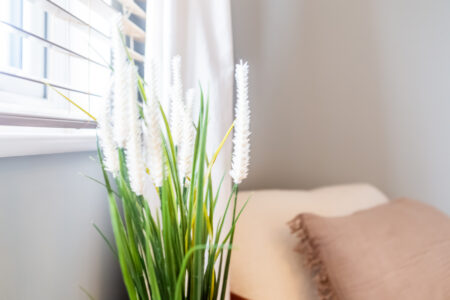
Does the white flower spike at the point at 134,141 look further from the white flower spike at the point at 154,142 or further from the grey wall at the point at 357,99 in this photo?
the grey wall at the point at 357,99

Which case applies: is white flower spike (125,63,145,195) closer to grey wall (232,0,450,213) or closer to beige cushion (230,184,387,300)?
beige cushion (230,184,387,300)

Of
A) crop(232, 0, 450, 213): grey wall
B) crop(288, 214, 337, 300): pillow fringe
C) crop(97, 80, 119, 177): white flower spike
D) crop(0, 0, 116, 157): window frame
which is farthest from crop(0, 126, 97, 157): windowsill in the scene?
crop(232, 0, 450, 213): grey wall

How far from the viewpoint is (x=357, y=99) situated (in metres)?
1.67

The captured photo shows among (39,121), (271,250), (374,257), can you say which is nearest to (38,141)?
(39,121)

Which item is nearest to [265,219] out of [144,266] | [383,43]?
[144,266]

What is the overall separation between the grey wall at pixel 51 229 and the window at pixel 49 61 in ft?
0.23

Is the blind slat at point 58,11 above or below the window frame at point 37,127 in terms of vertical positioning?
above

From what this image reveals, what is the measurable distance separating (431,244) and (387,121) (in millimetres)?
858

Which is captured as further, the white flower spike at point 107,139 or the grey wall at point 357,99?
the grey wall at point 357,99

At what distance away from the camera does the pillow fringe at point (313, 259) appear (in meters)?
0.88

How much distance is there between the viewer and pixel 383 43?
1.67 meters

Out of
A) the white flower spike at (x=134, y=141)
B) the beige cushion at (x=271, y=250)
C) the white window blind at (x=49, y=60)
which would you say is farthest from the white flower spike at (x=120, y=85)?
the beige cushion at (x=271, y=250)

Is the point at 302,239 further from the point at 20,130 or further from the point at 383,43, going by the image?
the point at 383,43

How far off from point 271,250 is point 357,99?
3.37 ft
